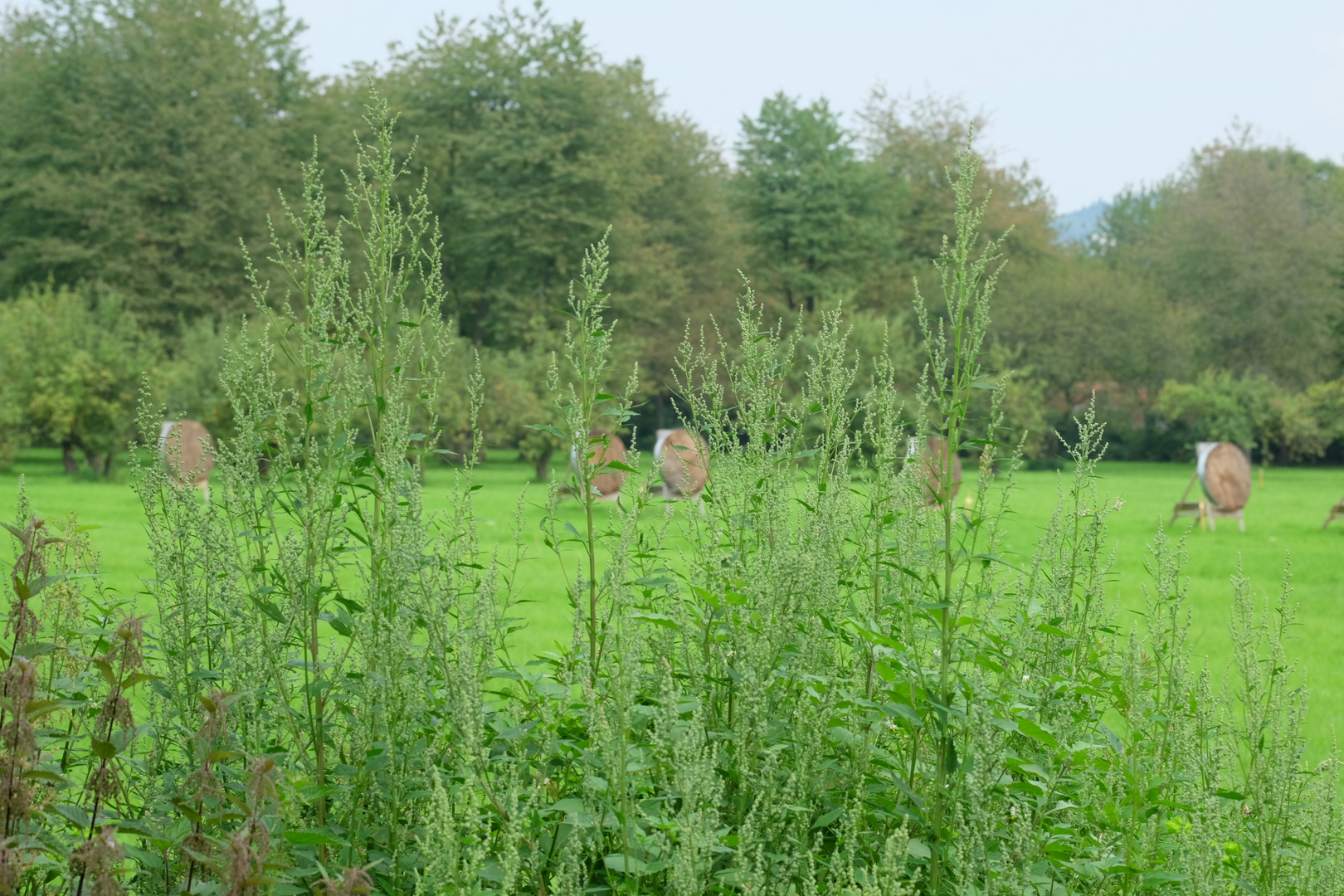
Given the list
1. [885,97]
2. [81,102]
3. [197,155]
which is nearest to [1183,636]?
[197,155]

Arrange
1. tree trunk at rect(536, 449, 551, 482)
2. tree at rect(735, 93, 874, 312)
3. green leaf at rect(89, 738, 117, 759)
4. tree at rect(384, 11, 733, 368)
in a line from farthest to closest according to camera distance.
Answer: tree at rect(735, 93, 874, 312) → tree at rect(384, 11, 733, 368) → tree trunk at rect(536, 449, 551, 482) → green leaf at rect(89, 738, 117, 759)

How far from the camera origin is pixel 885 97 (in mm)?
47875

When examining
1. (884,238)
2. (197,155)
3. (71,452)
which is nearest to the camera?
(71,452)

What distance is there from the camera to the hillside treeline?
3017 centimetres

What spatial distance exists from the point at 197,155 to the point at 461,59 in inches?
390

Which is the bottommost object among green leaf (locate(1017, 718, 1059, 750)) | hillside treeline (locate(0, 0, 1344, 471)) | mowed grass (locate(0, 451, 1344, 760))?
mowed grass (locate(0, 451, 1344, 760))

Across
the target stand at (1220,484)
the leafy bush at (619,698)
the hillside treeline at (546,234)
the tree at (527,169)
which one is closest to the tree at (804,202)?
the hillside treeline at (546,234)

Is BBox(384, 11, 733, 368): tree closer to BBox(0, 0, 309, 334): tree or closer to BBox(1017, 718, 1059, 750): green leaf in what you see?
BBox(0, 0, 309, 334): tree

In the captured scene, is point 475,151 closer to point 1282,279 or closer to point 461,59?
point 461,59

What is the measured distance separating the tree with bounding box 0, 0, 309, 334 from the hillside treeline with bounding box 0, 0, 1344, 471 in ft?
0.35

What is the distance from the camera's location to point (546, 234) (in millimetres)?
36375

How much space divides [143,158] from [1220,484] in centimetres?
3150

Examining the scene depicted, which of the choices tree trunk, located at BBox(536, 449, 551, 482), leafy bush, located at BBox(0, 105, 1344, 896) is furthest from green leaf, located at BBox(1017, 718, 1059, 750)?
tree trunk, located at BBox(536, 449, 551, 482)

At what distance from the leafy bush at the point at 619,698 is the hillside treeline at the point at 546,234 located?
2366 cm
